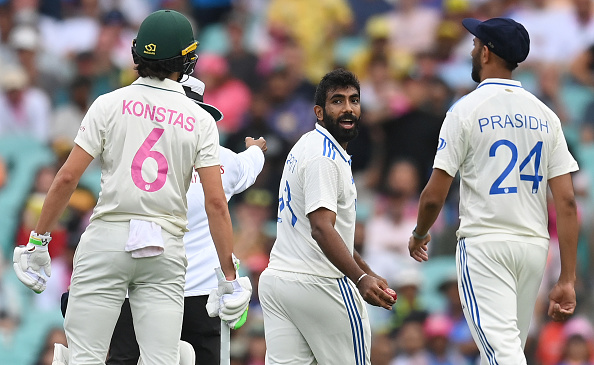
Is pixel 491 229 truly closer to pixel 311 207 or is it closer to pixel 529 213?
pixel 529 213

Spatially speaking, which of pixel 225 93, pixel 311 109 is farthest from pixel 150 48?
pixel 225 93

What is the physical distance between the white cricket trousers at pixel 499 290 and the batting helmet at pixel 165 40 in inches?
80.1

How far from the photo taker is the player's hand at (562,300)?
21.2 feet

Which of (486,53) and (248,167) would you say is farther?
(248,167)

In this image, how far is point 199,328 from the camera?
24.0ft

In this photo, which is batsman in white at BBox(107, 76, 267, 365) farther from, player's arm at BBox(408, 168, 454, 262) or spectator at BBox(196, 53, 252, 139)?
spectator at BBox(196, 53, 252, 139)

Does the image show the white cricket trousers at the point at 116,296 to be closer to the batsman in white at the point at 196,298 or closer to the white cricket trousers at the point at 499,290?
the batsman in white at the point at 196,298

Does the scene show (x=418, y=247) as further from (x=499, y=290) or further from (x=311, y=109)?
(x=311, y=109)

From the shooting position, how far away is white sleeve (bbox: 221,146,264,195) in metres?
7.62

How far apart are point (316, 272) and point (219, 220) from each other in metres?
0.81

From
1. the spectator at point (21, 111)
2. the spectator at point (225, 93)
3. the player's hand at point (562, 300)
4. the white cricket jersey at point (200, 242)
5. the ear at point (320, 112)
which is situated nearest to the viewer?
the player's hand at point (562, 300)

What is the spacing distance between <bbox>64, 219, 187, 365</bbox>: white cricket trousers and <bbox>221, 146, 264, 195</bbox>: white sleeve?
57.0 inches

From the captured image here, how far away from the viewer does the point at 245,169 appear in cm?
766

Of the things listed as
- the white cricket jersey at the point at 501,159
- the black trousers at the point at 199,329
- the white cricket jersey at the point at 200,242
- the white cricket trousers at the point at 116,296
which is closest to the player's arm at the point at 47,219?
the white cricket trousers at the point at 116,296
